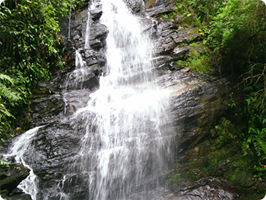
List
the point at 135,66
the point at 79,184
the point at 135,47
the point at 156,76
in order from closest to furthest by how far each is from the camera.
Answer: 1. the point at 79,184
2. the point at 156,76
3. the point at 135,66
4. the point at 135,47

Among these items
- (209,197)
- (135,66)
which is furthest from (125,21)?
(209,197)

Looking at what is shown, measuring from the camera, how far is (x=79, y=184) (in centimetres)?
409

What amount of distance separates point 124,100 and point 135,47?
3789mm

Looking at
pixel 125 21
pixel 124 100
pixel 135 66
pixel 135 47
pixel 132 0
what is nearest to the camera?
pixel 124 100

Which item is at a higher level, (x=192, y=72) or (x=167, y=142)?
(x=192, y=72)

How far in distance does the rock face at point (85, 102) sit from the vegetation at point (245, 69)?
1.66 feet

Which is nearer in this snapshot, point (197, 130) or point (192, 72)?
point (197, 130)

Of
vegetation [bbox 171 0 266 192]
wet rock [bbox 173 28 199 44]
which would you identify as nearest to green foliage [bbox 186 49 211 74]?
vegetation [bbox 171 0 266 192]

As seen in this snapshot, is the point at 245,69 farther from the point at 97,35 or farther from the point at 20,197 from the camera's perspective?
the point at 20,197

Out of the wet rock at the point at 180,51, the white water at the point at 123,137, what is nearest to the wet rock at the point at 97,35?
the white water at the point at 123,137

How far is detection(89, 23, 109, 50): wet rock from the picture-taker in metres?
8.12

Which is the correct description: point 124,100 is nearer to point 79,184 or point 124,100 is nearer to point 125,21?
point 79,184

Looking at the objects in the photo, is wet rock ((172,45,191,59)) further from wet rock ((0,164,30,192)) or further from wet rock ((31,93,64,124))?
wet rock ((0,164,30,192))

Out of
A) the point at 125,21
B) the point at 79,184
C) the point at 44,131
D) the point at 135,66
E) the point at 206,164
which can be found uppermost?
the point at 125,21
